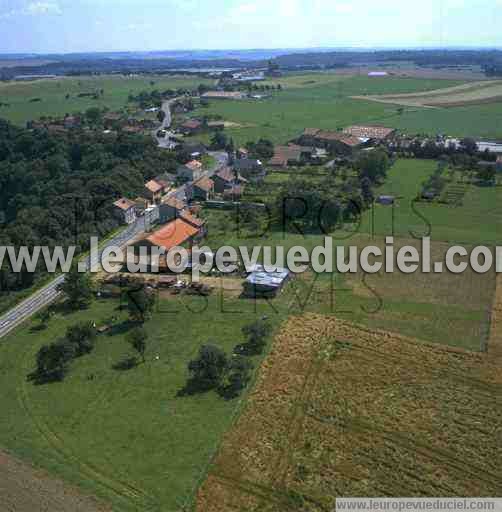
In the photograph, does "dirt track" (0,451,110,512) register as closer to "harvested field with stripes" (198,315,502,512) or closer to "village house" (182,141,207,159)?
"harvested field with stripes" (198,315,502,512)

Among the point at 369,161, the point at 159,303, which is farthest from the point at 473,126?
the point at 159,303

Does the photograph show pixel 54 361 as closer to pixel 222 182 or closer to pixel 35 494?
pixel 35 494

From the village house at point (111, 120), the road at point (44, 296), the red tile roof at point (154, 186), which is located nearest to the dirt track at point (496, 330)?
the road at point (44, 296)

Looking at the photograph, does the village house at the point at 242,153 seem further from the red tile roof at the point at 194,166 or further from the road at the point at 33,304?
the road at the point at 33,304

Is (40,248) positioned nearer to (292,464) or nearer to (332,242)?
(332,242)

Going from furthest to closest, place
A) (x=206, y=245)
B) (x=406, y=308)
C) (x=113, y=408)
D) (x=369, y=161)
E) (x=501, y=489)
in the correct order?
(x=369, y=161) → (x=206, y=245) → (x=406, y=308) → (x=113, y=408) → (x=501, y=489)

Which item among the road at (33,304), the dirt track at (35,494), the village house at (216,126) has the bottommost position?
the dirt track at (35,494)

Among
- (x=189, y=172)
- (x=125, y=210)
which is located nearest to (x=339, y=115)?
(x=189, y=172)
